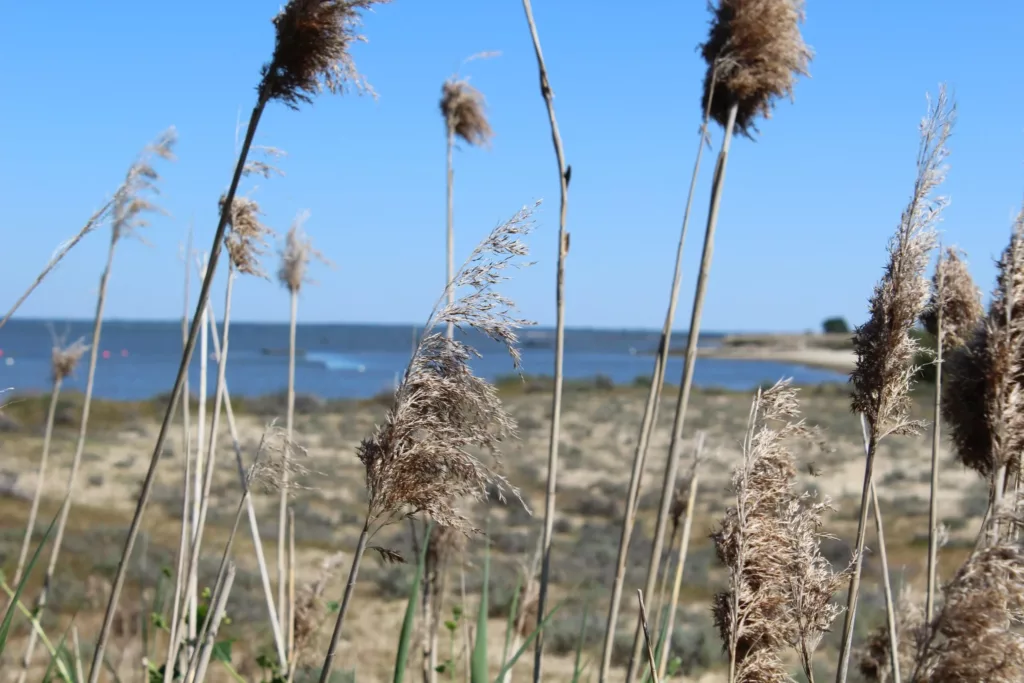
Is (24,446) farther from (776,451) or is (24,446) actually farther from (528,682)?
(776,451)

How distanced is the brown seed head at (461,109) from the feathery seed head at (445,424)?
193 centimetres

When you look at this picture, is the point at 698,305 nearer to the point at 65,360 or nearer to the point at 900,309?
the point at 900,309

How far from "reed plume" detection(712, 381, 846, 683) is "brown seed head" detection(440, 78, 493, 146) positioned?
78.7 inches

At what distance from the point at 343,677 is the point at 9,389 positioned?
3638mm

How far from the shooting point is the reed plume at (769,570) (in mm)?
1618

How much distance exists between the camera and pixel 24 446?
20.6 meters

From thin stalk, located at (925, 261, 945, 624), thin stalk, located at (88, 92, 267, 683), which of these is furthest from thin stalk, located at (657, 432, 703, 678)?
thin stalk, located at (88, 92, 267, 683)

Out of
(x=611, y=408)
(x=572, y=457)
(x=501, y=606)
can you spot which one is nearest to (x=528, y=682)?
(x=501, y=606)

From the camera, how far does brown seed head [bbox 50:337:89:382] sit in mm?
3611

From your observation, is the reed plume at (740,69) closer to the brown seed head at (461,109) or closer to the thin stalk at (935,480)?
the thin stalk at (935,480)

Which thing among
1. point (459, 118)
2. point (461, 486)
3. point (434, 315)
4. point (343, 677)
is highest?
point (459, 118)

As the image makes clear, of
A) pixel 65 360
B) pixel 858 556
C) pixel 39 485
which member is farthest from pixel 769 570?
pixel 65 360

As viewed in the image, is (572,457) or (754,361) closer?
(572,457)

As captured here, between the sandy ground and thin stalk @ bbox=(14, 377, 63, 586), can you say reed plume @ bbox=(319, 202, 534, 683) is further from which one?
thin stalk @ bbox=(14, 377, 63, 586)
